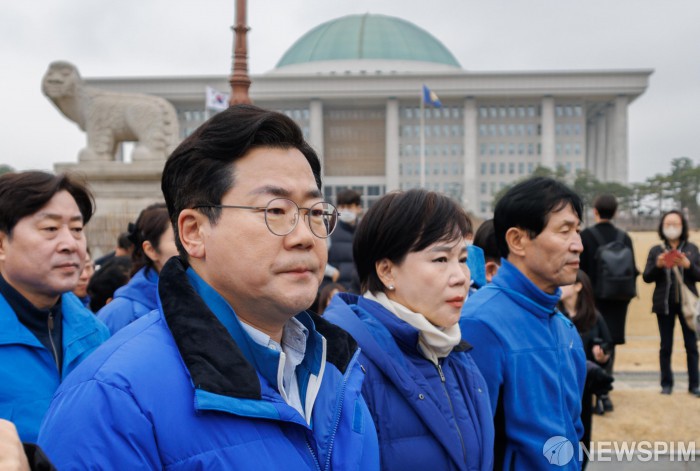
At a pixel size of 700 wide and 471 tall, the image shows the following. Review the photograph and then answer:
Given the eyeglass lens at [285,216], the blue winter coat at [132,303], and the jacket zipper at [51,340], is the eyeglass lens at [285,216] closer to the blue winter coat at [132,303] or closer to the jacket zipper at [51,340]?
the jacket zipper at [51,340]

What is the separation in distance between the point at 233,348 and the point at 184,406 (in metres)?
0.15

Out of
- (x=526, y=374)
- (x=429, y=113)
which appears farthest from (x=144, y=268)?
(x=429, y=113)

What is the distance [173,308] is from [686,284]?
6382 millimetres

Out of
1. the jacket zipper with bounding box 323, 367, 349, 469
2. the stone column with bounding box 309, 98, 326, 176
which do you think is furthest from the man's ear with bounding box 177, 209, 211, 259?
the stone column with bounding box 309, 98, 326, 176

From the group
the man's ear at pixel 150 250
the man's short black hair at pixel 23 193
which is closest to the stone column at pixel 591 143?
the man's ear at pixel 150 250

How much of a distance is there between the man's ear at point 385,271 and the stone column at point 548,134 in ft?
223

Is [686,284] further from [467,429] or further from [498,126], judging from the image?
[498,126]

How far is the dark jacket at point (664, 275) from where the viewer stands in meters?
6.34

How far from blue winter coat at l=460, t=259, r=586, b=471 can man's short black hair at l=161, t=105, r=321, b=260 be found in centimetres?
140

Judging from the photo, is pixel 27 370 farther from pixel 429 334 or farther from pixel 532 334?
pixel 532 334

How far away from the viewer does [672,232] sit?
20.8 ft

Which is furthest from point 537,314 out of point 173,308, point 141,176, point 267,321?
point 141,176

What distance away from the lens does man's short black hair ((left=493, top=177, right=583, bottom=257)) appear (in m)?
2.79

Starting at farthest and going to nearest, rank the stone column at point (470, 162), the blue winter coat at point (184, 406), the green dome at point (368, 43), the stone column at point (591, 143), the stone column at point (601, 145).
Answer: the green dome at point (368, 43) < the stone column at point (591, 143) < the stone column at point (601, 145) < the stone column at point (470, 162) < the blue winter coat at point (184, 406)
